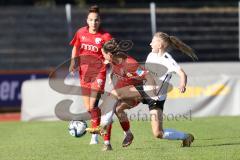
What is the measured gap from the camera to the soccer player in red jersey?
11.8 meters

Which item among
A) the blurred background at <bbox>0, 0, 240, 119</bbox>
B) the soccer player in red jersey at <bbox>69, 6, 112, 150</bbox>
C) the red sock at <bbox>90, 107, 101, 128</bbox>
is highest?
the soccer player in red jersey at <bbox>69, 6, 112, 150</bbox>

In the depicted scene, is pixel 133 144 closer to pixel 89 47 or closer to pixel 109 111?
pixel 109 111

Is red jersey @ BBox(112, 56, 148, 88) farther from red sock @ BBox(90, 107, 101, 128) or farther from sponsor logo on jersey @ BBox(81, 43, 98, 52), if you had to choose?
sponsor logo on jersey @ BBox(81, 43, 98, 52)

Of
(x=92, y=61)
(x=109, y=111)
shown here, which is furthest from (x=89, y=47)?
(x=109, y=111)

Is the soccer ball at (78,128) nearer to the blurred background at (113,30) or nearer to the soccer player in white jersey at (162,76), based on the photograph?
the soccer player in white jersey at (162,76)

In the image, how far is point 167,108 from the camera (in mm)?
17719

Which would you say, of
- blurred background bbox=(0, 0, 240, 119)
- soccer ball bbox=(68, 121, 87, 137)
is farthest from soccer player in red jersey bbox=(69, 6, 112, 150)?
blurred background bbox=(0, 0, 240, 119)

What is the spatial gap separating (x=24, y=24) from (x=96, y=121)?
14.6 m

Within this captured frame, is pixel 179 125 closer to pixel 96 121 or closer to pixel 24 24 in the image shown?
pixel 96 121

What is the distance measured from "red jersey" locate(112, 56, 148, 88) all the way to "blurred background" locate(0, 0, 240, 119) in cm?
1359

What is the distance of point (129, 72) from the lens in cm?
1062

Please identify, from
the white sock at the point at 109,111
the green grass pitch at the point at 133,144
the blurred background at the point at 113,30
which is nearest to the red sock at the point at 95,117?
the white sock at the point at 109,111

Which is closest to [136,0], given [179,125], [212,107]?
[212,107]

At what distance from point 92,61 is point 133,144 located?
1818 mm
